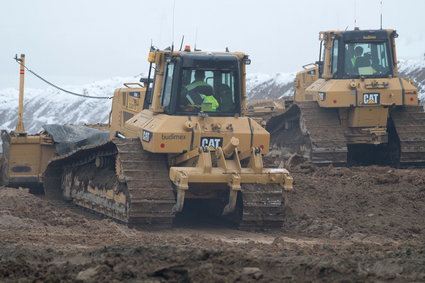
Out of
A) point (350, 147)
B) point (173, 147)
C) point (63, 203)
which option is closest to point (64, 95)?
point (350, 147)

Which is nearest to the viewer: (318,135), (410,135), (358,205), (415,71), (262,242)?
(262,242)

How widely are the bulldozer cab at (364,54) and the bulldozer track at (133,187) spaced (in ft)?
23.7

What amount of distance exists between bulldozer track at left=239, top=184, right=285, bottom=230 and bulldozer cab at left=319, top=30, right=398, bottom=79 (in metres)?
7.67

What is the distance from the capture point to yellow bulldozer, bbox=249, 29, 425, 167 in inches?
790

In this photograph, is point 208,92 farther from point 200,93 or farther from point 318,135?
point 318,135

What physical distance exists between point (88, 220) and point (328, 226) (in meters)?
3.58

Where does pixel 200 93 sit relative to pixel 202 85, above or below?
below

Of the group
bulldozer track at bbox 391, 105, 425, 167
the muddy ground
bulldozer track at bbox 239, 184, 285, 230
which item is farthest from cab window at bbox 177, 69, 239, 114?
bulldozer track at bbox 391, 105, 425, 167

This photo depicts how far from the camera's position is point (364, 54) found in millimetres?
20672

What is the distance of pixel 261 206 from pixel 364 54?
8249 millimetres

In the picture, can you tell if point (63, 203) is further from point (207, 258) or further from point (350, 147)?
point (207, 258)

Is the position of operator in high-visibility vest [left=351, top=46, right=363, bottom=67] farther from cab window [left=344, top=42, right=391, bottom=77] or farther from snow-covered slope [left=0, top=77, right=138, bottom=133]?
snow-covered slope [left=0, top=77, right=138, bottom=133]

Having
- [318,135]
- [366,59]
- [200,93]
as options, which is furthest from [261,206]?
[366,59]

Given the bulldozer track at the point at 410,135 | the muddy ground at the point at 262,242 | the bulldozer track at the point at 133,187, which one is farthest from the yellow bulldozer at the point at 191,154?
the bulldozer track at the point at 410,135
